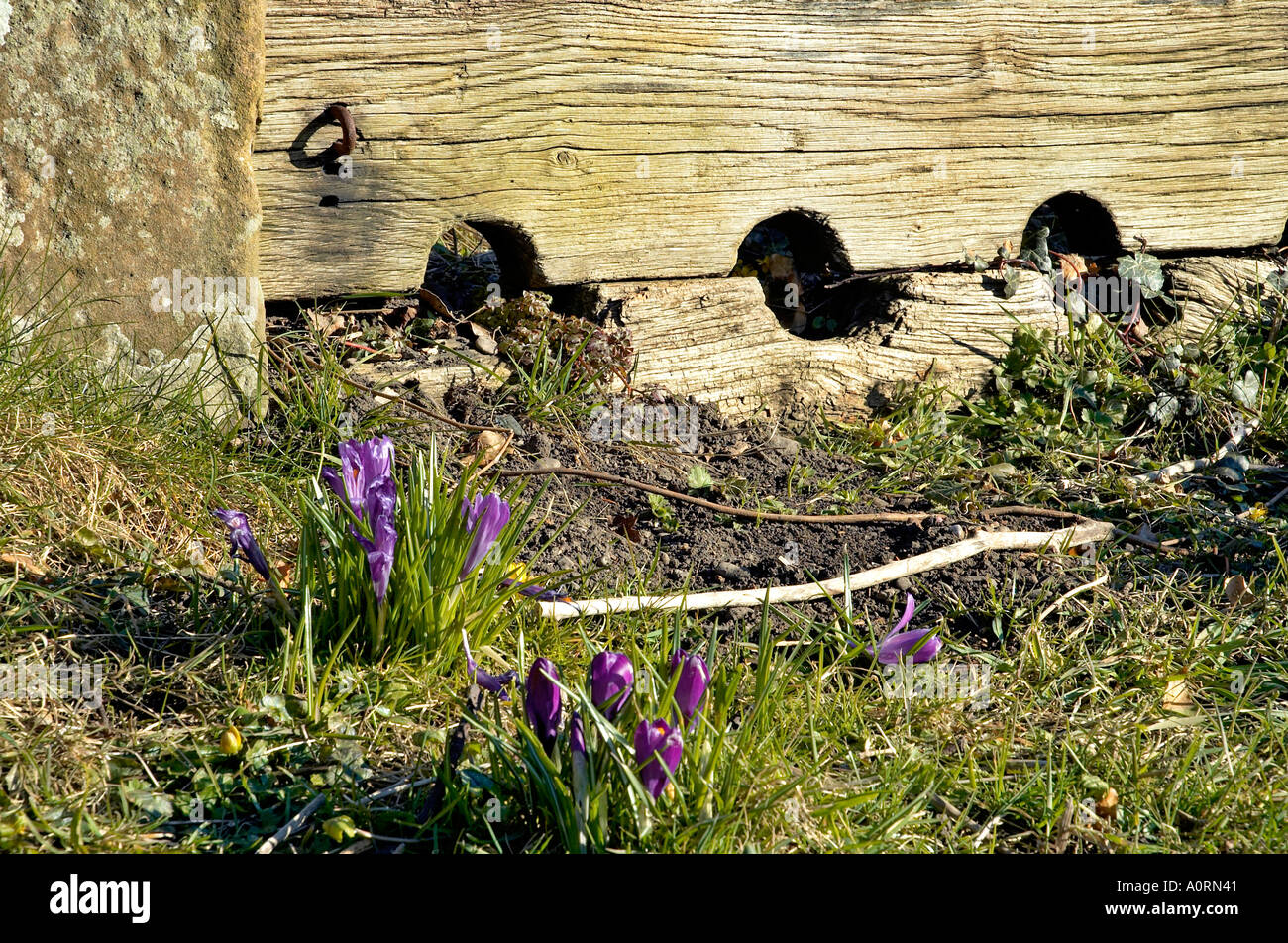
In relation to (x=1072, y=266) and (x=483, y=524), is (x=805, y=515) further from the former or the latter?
(x=1072, y=266)

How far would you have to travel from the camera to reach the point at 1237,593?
9.82 feet

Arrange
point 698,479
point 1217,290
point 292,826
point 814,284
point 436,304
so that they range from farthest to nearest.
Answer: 1. point 814,284
2. point 1217,290
3. point 436,304
4. point 698,479
5. point 292,826

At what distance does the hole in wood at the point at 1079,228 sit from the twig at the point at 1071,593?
2052 mm

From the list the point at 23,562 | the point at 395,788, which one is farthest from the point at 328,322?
the point at 395,788

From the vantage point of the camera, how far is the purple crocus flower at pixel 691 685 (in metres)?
1.69

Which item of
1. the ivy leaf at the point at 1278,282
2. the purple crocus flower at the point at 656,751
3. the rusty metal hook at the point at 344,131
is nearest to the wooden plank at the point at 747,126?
the rusty metal hook at the point at 344,131

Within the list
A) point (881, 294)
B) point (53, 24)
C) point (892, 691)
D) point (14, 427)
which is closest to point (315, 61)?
point (53, 24)

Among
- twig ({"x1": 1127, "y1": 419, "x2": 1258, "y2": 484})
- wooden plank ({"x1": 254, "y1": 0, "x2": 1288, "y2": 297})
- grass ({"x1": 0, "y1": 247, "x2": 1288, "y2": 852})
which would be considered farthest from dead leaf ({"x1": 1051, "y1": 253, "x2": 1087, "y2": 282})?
grass ({"x1": 0, "y1": 247, "x2": 1288, "y2": 852})

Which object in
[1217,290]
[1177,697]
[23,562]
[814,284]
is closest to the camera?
[23,562]

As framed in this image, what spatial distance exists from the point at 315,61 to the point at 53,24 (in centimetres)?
74

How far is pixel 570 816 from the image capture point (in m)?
1.64

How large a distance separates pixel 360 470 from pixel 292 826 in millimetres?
695

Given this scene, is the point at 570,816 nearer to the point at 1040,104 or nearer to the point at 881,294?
the point at 881,294

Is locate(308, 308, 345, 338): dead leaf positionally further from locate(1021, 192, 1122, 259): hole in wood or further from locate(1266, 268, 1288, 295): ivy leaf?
locate(1266, 268, 1288, 295): ivy leaf
